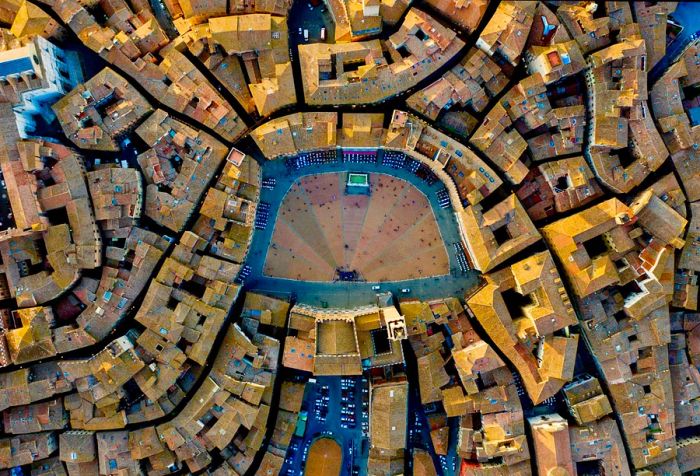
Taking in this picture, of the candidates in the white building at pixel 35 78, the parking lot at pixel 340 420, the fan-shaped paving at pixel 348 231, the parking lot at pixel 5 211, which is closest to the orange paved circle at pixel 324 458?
the parking lot at pixel 340 420

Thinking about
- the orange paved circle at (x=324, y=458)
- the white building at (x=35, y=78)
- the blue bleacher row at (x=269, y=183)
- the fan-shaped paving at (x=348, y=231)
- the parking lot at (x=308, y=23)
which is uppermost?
the parking lot at (x=308, y=23)

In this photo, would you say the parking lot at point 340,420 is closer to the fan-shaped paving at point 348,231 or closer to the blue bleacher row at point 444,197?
the fan-shaped paving at point 348,231

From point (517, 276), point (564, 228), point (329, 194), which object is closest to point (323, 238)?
point (329, 194)

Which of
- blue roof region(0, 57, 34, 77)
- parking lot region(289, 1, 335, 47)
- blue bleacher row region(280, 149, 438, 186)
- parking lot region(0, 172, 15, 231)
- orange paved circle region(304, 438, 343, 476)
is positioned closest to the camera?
blue roof region(0, 57, 34, 77)

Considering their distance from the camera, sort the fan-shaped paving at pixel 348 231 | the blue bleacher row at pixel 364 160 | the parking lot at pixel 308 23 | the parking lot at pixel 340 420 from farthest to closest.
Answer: the parking lot at pixel 340 420, the fan-shaped paving at pixel 348 231, the blue bleacher row at pixel 364 160, the parking lot at pixel 308 23

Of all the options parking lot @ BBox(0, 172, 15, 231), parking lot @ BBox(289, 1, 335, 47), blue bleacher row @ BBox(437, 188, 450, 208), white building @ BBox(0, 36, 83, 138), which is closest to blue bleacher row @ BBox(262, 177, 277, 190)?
parking lot @ BBox(289, 1, 335, 47)

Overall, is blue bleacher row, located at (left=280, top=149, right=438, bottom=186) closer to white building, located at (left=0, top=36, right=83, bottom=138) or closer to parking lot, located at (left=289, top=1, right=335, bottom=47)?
parking lot, located at (left=289, top=1, right=335, bottom=47)
